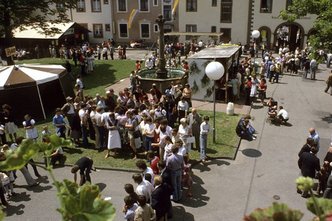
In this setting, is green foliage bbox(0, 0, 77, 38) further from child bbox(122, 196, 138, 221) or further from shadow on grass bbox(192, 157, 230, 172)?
child bbox(122, 196, 138, 221)

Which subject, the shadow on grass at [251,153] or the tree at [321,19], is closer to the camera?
the shadow on grass at [251,153]

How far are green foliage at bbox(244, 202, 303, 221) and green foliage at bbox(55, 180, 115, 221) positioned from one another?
78 cm

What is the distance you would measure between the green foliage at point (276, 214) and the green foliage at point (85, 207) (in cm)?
78

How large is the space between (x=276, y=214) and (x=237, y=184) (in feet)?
31.3

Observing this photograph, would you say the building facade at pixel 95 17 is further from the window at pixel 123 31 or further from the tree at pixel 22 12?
the tree at pixel 22 12

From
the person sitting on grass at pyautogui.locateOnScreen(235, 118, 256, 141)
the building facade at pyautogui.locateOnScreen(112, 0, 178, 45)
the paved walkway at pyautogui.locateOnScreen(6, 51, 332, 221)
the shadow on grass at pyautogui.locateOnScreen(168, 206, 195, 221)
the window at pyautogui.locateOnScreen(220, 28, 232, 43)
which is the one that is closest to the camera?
the shadow on grass at pyautogui.locateOnScreen(168, 206, 195, 221)

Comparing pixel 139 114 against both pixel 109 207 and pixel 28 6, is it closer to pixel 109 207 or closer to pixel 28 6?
pixel 109 207

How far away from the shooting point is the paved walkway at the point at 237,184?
9812 mm

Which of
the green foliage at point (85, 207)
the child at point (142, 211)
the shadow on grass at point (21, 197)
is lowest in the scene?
the shadow on grass at point (21, 197)

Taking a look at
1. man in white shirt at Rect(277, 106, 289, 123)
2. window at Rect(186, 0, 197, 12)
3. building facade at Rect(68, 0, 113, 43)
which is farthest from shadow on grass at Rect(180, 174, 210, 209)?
building facade at Rect(68, 0, 113, 43)

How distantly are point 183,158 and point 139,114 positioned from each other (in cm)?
375

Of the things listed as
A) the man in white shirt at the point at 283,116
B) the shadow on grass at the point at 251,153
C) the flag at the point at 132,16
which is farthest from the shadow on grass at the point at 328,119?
the flag at the point at 132,16

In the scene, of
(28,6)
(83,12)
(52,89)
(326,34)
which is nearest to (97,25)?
(83,12)

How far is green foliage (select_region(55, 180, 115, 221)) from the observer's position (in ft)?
6.92
